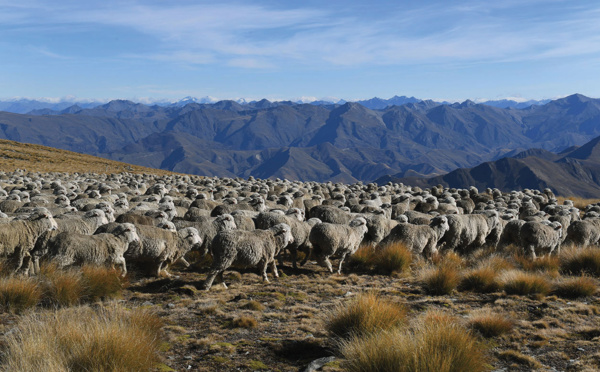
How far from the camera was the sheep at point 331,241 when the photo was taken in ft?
46.6

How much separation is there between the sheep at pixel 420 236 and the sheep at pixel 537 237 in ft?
10.5

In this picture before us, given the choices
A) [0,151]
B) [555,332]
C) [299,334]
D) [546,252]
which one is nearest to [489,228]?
[546,252]

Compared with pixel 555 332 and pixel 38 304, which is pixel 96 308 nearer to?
pixel 38 304

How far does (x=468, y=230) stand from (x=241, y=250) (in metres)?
9.99

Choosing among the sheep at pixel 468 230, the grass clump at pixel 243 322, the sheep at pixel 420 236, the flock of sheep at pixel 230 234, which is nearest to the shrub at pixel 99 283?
the flock of sheep at pixel 230 234

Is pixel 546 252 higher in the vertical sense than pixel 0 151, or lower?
lower

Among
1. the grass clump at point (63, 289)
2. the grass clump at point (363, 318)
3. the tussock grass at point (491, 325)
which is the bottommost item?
the tussock grass at point (491, 325)

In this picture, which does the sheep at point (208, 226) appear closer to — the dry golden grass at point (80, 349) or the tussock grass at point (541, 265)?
the dry golden grass at point (80, 349)

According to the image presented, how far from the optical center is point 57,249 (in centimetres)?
1094

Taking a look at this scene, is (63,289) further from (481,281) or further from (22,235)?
(481,281)

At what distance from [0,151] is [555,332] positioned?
8616 cm

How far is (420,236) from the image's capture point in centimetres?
1588

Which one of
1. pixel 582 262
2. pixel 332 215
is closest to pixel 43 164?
pixel 332 215

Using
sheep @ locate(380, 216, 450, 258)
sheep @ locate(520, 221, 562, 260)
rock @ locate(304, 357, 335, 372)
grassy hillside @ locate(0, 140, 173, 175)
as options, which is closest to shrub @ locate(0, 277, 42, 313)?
rock @ locate(304, 357, 335, 372)
